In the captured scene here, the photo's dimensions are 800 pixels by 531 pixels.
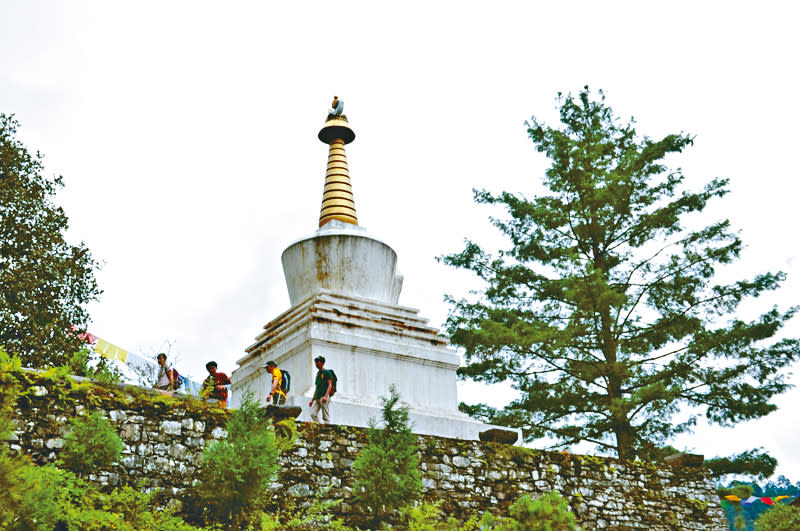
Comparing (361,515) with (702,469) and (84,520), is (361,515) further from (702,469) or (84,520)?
(702,469)

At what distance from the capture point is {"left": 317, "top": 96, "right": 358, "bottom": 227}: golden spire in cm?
1852

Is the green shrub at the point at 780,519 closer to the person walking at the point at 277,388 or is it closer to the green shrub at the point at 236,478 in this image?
the person walking at the point at 277,388

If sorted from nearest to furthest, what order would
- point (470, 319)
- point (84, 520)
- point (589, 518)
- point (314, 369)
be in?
point (84, 520) → point (589, 518) → point (314, 369) → point (470, 319)

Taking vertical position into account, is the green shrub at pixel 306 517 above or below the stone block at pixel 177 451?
below

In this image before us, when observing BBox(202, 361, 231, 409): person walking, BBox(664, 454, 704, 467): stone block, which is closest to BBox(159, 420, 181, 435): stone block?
BBox(202, 361, 231, 409): person walking

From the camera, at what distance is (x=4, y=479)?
6.61 metres

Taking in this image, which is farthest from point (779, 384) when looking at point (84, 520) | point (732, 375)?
point (84, 520)

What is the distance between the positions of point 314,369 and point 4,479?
7875mm

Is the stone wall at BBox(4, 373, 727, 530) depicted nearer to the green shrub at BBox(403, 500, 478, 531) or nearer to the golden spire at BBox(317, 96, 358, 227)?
the green shrub at BBox(403, 500, 478, 531)

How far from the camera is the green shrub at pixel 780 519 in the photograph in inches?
483

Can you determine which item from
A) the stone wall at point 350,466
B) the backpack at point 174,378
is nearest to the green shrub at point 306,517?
the stone wall at point 350,466

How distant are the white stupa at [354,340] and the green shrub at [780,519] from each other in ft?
15.4

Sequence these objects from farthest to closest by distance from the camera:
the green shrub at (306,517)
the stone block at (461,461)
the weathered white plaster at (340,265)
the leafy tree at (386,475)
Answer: the weathered white plaster at (340,265) < the stone block at (461,461) < the leafy tree at (386,475) < the green shrub at (306,517)

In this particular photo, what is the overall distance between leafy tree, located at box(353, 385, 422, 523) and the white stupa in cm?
381
